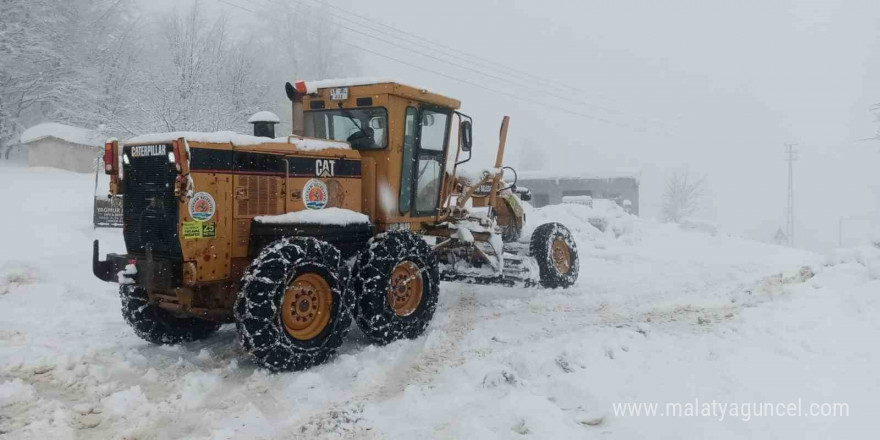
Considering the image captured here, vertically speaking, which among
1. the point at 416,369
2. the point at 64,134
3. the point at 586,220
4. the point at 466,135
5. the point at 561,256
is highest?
the point at 64,134

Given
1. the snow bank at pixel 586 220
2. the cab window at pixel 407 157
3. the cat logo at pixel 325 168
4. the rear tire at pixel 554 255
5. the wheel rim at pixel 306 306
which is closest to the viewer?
the wheel rim at pixel 306 306

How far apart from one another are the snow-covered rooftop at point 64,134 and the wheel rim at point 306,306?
2319 centimetres

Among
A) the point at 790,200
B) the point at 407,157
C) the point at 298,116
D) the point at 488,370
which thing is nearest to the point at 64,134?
the point at 298,116

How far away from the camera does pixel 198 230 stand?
5207 millimetres

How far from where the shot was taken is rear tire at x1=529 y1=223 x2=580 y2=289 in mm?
9391

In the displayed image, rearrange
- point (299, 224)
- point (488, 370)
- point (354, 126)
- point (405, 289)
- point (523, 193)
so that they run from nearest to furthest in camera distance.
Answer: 1. point (488, 370)
2. point (299, 224)
3. point (405, 289)
4. point (354, 126)
5. point (523, 193)

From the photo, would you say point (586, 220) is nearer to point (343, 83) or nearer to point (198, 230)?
point (343, 83)

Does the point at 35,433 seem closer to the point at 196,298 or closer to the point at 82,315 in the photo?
the point at 196,298

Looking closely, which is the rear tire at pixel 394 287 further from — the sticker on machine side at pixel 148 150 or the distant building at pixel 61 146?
the distant building at pixel 61 146

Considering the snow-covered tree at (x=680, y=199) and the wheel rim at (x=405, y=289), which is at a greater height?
the snow-covered tree at (x=680, y=199)

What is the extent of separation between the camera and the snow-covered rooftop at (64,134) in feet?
79.9

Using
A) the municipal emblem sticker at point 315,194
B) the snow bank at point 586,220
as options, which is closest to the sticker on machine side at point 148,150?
the municipal emblem sticker at point 315,194

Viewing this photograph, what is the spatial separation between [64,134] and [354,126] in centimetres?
2325

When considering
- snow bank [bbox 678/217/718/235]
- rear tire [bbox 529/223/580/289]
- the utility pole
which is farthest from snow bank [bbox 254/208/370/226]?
the utility pole
